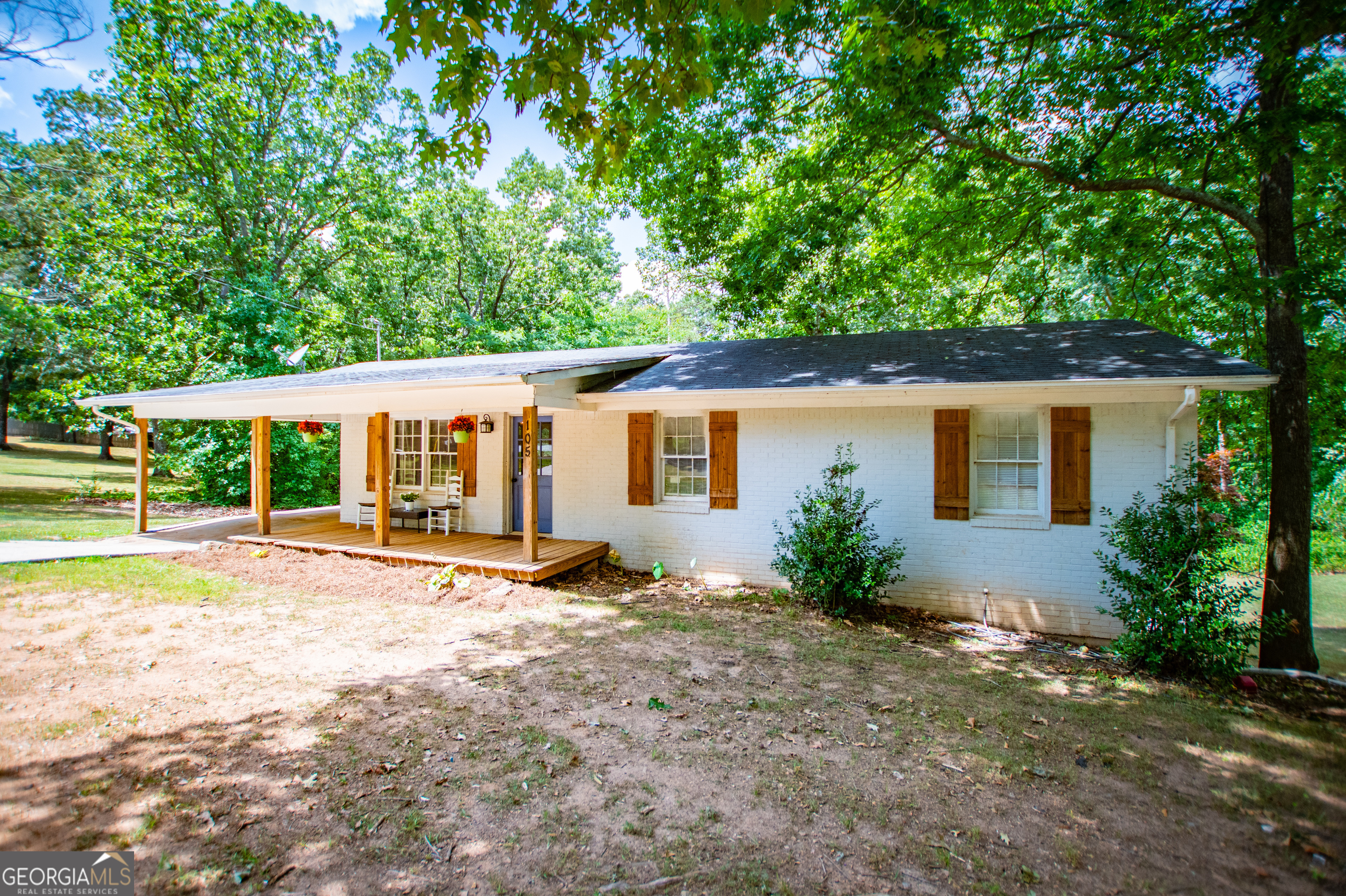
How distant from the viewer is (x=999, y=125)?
23.0ft

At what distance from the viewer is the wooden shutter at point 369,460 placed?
10984 millimetres

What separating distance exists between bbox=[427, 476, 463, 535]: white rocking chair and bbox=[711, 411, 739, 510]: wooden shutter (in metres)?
4.86

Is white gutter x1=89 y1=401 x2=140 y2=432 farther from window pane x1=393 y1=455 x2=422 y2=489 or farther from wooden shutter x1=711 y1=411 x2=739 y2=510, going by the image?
wooden shutter x1=711 y1=411 x2=739 y2=510

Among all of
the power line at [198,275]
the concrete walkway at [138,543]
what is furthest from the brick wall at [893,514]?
the power line at [198,275]

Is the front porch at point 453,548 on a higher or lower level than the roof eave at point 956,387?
lower

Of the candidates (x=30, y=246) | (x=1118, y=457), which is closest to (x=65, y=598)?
(x=1118, y=457)

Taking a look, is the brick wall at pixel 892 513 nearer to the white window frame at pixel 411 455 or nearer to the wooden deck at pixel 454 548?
Answer: the wooden deck at pixel 454 548

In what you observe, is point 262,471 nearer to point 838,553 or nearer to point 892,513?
point 838,553

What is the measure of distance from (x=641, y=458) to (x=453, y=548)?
316cm

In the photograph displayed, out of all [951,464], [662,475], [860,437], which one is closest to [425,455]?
[662,475]

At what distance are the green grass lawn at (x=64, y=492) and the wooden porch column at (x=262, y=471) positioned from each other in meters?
2.86

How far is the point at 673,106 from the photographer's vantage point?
399 centimetres

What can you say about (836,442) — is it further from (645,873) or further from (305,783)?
(305,783)

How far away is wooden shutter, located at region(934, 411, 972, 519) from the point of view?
689cm
